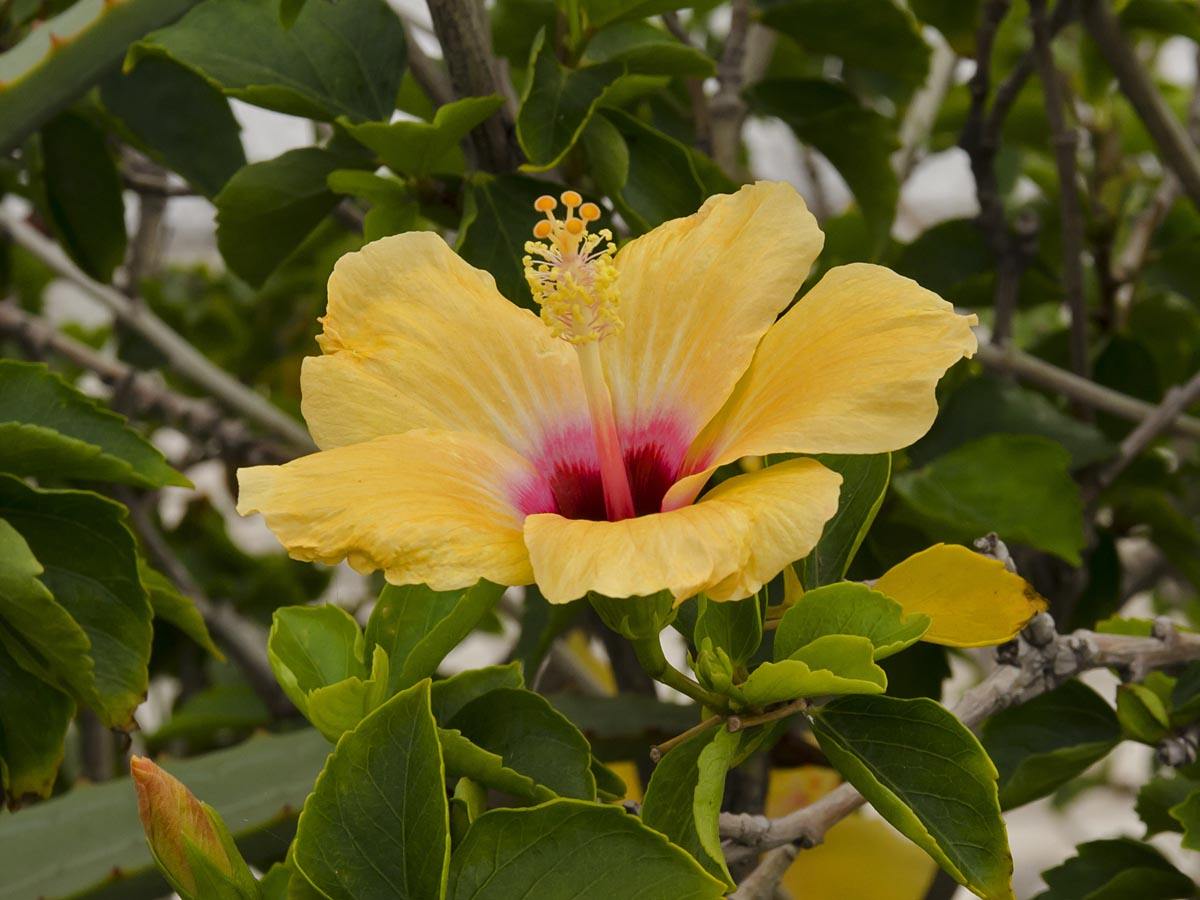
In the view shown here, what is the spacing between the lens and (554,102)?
75cm

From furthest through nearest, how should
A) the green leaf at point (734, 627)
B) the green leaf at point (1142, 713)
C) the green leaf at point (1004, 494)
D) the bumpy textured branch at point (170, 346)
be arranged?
1. the bumpy textured branch at point (170, 346)
2. the green leaf at point (1004, 494)
3. the green leaf at point (1142, 713)
4. the green leaf at point (734, 627)

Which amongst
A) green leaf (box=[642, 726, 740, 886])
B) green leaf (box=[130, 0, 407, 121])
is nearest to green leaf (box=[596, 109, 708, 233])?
green leaf (box=[130, 0, 407, 121])

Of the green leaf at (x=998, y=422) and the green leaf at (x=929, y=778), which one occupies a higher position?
the green leaf at (x=929, y=778)

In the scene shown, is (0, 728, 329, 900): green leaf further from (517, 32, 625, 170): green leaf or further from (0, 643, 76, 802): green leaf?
(517, 32, 625, 170): green leaf

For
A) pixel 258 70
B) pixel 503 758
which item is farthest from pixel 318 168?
pixel 503 758

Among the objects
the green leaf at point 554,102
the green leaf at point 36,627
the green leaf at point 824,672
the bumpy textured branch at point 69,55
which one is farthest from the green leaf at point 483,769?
the bumpy textured branch at point 69,55

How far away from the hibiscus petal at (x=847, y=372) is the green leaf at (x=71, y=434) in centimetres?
33

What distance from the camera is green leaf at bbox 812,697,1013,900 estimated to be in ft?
1.62

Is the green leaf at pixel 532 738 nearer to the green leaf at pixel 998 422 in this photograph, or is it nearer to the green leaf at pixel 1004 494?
the green leaf at pixel 1004 494

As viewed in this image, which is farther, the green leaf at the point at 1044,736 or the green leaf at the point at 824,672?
the green leaf at the point at 1044,736

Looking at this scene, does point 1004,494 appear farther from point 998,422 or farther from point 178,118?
point 178,118

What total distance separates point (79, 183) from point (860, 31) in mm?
590

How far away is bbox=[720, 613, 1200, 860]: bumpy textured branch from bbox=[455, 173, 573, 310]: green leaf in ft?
1.08

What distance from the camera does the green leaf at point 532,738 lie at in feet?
1.83
